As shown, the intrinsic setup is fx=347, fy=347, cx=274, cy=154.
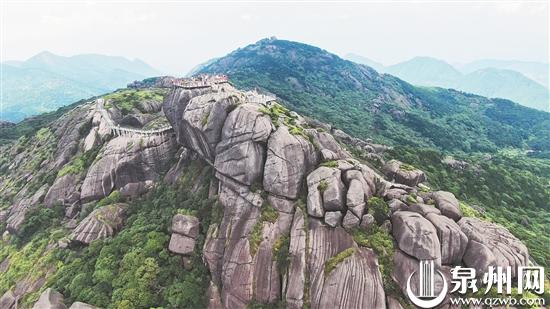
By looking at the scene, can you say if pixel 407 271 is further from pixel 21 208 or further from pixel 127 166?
pixel 21 208

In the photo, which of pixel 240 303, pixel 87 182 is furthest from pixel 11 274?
pixel 240 303

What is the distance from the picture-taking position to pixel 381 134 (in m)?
164

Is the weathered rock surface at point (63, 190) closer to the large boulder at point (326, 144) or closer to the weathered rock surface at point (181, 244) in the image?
the weathered rock surface at point (181, 244)

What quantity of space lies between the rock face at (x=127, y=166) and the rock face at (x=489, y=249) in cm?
4289

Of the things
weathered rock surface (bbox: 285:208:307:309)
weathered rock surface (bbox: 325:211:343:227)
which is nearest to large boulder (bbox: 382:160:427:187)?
weathered rock surface (bbox: 325:211:343:227)

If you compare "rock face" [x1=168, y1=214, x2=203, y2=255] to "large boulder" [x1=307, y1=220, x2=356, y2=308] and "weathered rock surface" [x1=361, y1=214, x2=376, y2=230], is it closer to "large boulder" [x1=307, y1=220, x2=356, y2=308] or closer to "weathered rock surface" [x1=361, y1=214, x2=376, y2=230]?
"large boulder" [x1=307, y1=220, x2=356, y2=308]

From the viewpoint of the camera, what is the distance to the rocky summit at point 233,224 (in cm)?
3275

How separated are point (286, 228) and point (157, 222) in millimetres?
19078

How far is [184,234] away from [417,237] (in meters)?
26.4

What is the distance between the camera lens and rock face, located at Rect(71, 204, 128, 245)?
47.8 m

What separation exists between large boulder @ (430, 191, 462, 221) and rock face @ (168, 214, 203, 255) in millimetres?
27909

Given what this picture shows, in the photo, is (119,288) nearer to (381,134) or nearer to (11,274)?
(11,274)

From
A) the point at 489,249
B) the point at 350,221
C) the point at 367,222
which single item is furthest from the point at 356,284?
the point at 489,249

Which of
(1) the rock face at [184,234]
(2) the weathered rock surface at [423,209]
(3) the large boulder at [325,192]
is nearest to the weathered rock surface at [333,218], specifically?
(3) the large boulder at [325,192]
